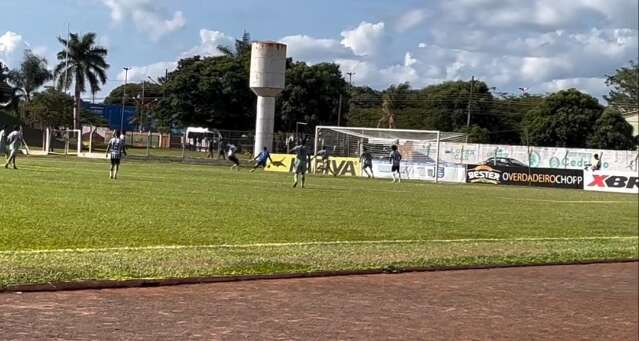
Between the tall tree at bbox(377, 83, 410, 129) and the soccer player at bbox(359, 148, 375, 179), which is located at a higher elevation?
the tall tree at bbox(377, 83, 410, 129)

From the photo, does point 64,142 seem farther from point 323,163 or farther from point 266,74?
point 266,74

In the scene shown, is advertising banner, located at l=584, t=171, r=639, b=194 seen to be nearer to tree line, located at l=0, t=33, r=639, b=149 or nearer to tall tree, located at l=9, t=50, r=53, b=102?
tree line, located at l=0, t=33, r=639, b=149

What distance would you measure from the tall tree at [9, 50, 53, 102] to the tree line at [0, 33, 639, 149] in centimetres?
3544

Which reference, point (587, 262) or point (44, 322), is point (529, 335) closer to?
point (44, 322)

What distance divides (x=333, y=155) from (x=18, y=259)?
122ft

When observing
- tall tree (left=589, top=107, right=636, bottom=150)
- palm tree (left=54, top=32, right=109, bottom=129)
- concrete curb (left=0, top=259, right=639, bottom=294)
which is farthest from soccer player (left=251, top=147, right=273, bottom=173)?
tall tree (left=589, top=107, right=636, bottom=150)

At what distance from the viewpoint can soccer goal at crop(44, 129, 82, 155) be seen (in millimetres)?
42019

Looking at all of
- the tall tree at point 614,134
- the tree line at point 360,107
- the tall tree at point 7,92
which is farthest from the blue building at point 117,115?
the tall tree at point 7,92

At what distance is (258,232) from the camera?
517 inches

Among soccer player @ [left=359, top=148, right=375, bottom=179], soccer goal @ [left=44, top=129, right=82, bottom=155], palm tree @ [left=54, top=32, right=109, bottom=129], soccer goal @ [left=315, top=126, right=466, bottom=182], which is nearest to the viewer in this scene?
palm tree @ [left=54, top=32, right=109, bottom=129]

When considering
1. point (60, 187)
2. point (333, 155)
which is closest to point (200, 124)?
point (333, 155)

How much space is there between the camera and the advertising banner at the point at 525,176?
38250mm

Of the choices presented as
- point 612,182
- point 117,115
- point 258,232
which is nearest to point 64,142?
point 612,182

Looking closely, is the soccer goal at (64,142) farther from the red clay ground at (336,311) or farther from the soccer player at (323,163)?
the red clay ground at (336,311)
